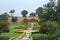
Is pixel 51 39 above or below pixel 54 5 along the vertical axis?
below

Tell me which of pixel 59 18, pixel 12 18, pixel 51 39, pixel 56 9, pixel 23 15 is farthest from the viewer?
pixel 23 15

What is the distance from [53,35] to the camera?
53.3 feet

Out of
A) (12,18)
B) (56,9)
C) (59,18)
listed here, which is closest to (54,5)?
(56,9)

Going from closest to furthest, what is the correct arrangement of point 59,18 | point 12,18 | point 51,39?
1. point 51,39
2. point 59,18
3. point 12,18

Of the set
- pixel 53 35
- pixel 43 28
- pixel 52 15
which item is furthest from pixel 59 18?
pixel 53 35

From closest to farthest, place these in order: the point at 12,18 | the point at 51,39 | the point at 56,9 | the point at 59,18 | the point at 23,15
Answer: the point at 51,39
the point at 59,18
the point at 56,9
the point at 12,18
the point at 23,15

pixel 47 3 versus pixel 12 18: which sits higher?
pixel 47 3

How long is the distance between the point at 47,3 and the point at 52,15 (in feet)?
9.69

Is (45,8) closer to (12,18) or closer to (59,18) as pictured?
(59,18)

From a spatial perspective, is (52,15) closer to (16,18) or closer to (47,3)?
(47,3)

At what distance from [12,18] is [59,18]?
34622 mm

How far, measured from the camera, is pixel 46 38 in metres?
16.3

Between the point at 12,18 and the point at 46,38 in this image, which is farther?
the point at 12,18

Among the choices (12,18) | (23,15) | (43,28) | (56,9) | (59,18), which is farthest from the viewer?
(23,15)
